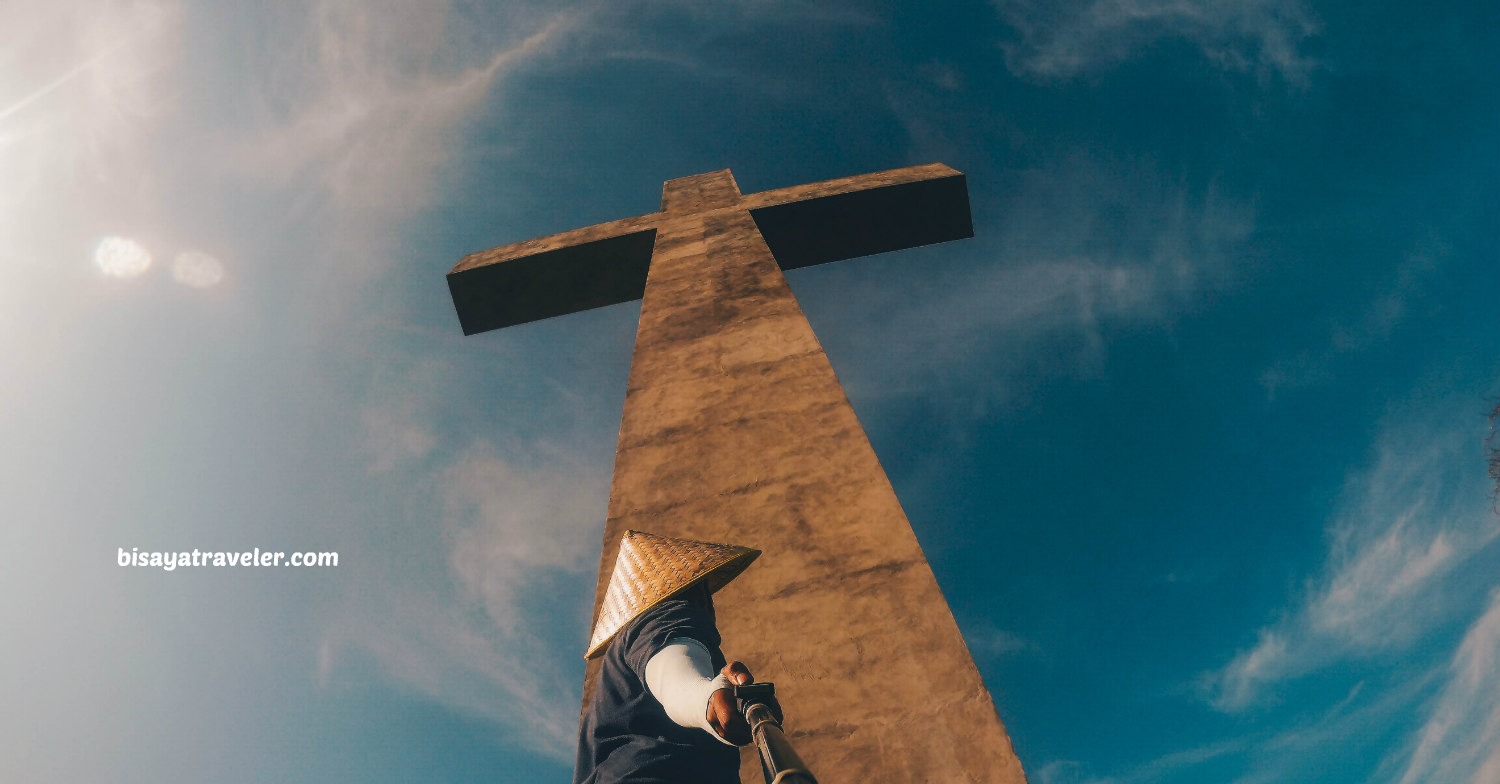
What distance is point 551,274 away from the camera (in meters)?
5.97

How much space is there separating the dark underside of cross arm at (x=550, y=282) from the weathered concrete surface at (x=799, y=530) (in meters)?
1.65

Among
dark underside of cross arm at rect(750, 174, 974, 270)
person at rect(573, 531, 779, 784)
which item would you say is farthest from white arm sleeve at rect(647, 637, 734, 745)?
dark underside of cross arm at rect(750, 174, 974, 270)

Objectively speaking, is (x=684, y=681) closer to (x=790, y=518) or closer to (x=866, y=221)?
(x=790, y=518)

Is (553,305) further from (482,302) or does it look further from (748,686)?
(748,686)

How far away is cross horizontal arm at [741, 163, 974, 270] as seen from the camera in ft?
19.6

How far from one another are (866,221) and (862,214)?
0.35ft

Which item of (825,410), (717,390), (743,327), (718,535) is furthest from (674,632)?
(743,327)

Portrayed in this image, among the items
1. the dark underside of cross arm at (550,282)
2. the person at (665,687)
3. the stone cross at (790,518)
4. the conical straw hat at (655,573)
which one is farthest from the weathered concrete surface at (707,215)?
the person at (665,687)

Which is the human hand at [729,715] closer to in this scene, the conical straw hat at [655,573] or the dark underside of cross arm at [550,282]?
the conical straw hat at [655,573]

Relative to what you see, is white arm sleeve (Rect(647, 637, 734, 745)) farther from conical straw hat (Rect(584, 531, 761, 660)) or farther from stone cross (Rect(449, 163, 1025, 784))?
stone cross (Rect(449, 163, 1025, 784))

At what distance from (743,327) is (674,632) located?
Result: 2565 millimetres

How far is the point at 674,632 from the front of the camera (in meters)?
1.58

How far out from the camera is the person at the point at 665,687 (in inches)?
51.0

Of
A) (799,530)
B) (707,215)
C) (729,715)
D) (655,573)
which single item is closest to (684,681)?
(729,715)
